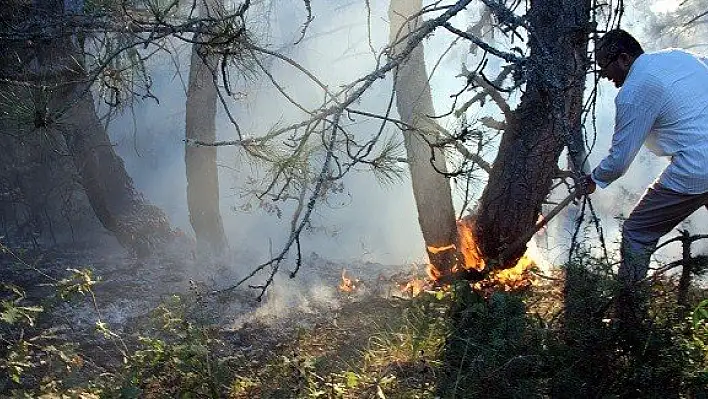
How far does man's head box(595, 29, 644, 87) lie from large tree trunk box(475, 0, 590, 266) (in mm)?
152

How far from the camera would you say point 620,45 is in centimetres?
343

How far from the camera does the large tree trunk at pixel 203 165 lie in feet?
27.2

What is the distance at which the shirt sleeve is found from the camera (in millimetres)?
3217

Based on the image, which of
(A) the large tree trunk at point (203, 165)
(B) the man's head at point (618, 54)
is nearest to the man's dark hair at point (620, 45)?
(B) the man's head at point (618, 54)

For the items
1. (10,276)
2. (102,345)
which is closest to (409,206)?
(10,276)

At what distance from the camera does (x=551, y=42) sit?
3.75 meters

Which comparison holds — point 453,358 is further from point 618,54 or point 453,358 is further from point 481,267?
point 618,54

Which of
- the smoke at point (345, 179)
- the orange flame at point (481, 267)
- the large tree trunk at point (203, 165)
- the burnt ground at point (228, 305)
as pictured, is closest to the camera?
the burnt ground at point (228, 305)

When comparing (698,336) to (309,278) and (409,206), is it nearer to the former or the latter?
(309,278)

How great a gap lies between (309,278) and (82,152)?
12.2ft

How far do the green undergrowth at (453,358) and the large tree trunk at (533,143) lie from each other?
0.59 meters

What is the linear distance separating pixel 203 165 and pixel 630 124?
652 centimetres

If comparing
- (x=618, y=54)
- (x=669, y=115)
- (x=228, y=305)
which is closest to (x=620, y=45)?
(x=618, y=54)

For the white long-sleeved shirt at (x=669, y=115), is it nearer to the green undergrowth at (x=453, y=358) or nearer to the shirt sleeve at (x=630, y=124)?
the shirt sleeve at (x=630, y=124)
